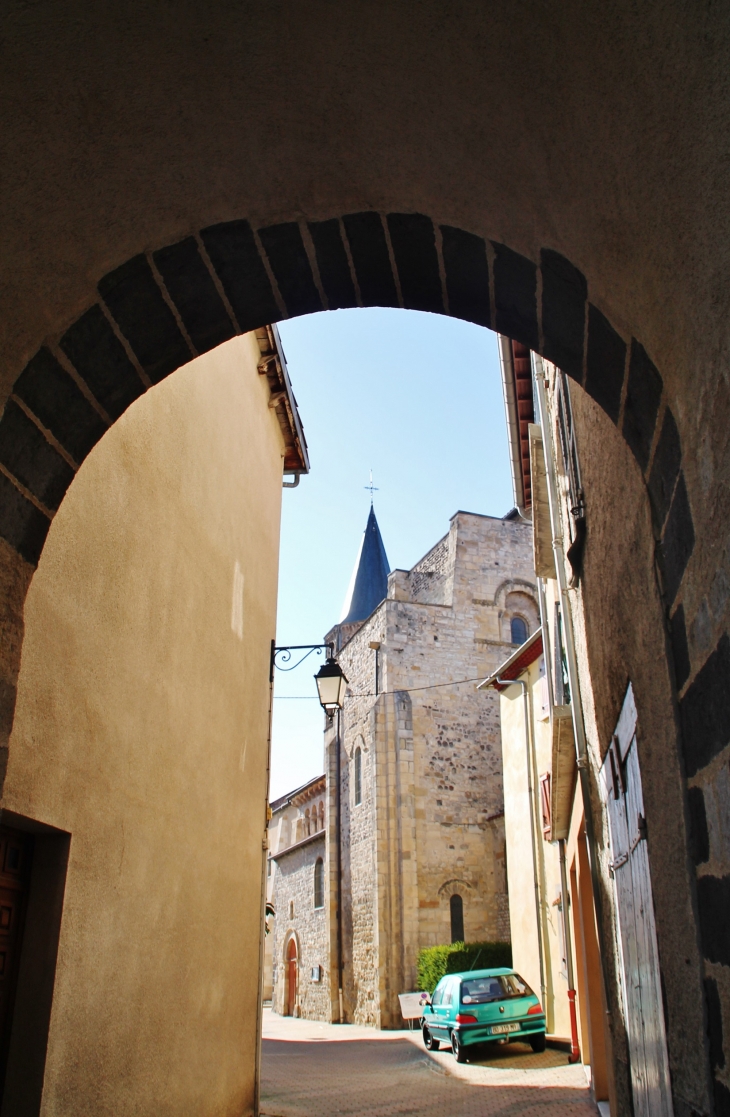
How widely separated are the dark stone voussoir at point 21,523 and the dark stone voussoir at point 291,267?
102cm

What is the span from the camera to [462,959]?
1739 centimetres

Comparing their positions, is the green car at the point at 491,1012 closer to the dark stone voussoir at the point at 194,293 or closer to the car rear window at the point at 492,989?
the car rear window at the point at 492,989

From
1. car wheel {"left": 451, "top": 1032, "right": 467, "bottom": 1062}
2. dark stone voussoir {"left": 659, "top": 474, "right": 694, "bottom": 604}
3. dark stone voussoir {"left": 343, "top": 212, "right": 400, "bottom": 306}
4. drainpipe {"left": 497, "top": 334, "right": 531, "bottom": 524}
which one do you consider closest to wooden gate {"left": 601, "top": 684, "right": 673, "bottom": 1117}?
dark stone voussoir {"left": 659, "top": 474, "right": 694, "bottom": 604}

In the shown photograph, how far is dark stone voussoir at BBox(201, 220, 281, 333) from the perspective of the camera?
8.39 feet

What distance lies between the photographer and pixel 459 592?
934 inches

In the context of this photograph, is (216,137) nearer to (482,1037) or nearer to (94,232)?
(94,232)

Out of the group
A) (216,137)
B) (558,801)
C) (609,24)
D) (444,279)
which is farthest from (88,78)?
(558,801)

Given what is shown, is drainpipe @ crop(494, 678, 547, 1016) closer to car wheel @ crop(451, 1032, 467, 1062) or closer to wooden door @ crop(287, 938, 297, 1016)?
car wheel @ crop(451, 1032, 467, 1062)

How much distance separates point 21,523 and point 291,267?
44.0 inches

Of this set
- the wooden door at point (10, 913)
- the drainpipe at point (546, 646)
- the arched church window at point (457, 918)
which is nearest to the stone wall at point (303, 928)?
the arched church window at point (457, 918)

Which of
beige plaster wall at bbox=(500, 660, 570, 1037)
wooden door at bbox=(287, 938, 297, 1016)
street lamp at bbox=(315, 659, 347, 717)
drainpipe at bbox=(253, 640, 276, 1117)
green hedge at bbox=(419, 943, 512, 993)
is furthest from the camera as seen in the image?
wooden door at bbox=(287, 938, 297, 1016)

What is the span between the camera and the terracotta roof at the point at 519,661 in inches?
508

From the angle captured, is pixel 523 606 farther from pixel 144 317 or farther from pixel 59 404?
pixel 59 404

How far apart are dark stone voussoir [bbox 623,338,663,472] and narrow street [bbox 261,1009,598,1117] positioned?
6.84 meters
